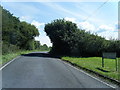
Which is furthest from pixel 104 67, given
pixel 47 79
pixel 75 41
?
pixel 75 41

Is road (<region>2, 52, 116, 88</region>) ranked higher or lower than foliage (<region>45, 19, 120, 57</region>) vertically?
lower

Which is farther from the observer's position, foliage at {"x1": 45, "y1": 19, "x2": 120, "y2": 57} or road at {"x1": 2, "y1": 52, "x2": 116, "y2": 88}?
foliage at {"x1": 45, "y1": 19, "x2": 120, "y2": 57}

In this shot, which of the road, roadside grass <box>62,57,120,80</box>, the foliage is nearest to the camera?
the road

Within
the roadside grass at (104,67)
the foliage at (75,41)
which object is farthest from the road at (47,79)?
the foliage at (75,41)

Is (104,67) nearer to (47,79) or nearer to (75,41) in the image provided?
(47,79)

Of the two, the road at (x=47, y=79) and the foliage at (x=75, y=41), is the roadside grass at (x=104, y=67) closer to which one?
the road at (x=47, y=79)

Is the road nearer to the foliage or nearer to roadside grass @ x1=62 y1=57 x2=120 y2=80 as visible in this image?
roadside grass @ x1=62 y1=57 x2=120 y2=80

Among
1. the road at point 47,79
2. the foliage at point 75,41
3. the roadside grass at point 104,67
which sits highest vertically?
the foliage at point 75,41

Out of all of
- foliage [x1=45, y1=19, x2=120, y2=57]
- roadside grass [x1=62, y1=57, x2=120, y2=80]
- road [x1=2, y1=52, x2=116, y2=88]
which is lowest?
road [x1=2, y1=52, x2=116, y2=88]

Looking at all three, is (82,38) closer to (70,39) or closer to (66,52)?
(70,39)

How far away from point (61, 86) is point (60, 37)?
3492 centimetres

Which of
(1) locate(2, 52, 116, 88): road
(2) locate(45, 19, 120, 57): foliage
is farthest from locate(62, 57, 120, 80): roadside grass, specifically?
(2) locate(45, 19, 120, 57): foliage

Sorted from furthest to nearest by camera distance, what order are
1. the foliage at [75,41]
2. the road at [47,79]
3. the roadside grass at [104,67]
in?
the foliage at [75,41]
the roadside grass at [104,67]
the road at [47,79]

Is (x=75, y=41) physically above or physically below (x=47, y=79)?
above
